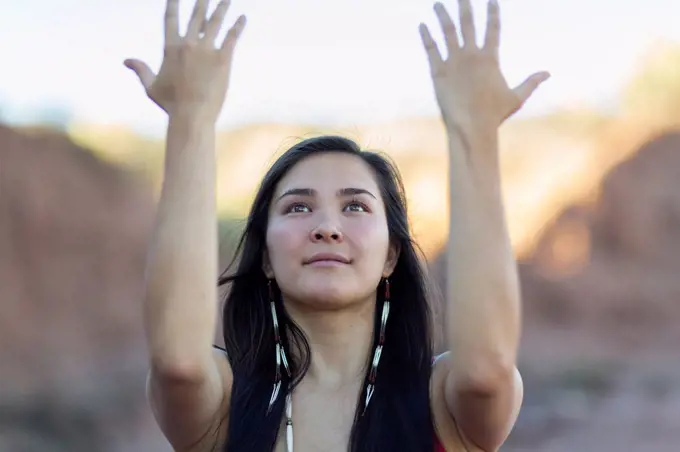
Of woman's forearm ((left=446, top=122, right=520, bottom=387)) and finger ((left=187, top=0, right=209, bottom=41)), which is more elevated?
finger ((left=187, top=0, right=209, bottom=41))

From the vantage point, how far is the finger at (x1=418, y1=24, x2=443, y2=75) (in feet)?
6.10

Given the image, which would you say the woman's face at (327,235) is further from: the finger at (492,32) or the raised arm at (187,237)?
the finger at (492,32)

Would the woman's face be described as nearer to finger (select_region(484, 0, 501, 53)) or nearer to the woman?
the woman

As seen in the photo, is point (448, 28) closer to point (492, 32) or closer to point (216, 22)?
point (492, 32)

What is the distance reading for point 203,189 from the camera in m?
1.79

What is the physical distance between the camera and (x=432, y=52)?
6.15 ft

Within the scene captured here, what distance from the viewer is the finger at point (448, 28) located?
184 cm

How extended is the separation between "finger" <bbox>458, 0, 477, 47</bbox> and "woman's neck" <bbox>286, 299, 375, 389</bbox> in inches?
21.6

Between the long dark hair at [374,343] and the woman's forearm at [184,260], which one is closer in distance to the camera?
the woman's forearm at [184,260]

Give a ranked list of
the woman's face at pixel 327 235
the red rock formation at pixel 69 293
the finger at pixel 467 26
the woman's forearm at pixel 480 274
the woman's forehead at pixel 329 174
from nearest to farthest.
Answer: the woman's forearm at pixel 480 274 < the finger at pixel 467 26 < the woman's face at pixel 327 235 < the woman's forehead at pixel 329 174 < the red rock formation at pixel 69 293

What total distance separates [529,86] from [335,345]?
1.98 ft

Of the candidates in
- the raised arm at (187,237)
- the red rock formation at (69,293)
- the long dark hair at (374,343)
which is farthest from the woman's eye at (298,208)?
the red rock formation at (69,293)

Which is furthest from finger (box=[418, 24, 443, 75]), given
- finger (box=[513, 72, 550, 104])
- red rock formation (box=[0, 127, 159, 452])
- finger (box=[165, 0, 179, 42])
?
red rock formation (box=[0, 127, 159, 452])

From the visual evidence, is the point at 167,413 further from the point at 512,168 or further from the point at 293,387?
the point at 512,168
